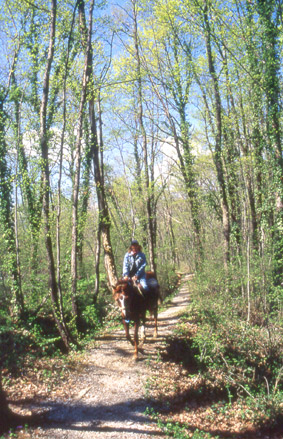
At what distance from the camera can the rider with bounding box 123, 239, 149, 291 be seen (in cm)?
827

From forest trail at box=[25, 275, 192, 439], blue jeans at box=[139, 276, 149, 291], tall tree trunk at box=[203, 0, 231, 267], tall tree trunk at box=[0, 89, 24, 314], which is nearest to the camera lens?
forest trail at box=[25, 275, 192, 439]

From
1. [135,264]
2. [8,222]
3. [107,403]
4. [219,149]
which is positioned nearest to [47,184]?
[135,264]

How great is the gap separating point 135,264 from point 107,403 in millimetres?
3404

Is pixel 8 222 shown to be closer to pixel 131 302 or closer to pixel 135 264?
pixel 135 264

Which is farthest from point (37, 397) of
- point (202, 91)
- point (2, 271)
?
point (202, 91)

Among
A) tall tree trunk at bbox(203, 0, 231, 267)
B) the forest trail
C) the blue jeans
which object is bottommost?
the forest trail

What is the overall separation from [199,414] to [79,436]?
8.36 ft

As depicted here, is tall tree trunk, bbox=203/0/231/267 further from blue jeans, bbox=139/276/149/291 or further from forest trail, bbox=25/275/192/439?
forest trail, bbox=25/275/192/439

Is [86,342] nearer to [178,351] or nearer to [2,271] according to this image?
[178,351]

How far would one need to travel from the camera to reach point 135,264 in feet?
27.5

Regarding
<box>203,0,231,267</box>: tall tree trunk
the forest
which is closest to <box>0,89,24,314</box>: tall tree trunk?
the forest

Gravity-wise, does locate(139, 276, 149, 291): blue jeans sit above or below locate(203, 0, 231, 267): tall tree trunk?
below

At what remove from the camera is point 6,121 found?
11328mm

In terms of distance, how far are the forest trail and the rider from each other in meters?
1.92
